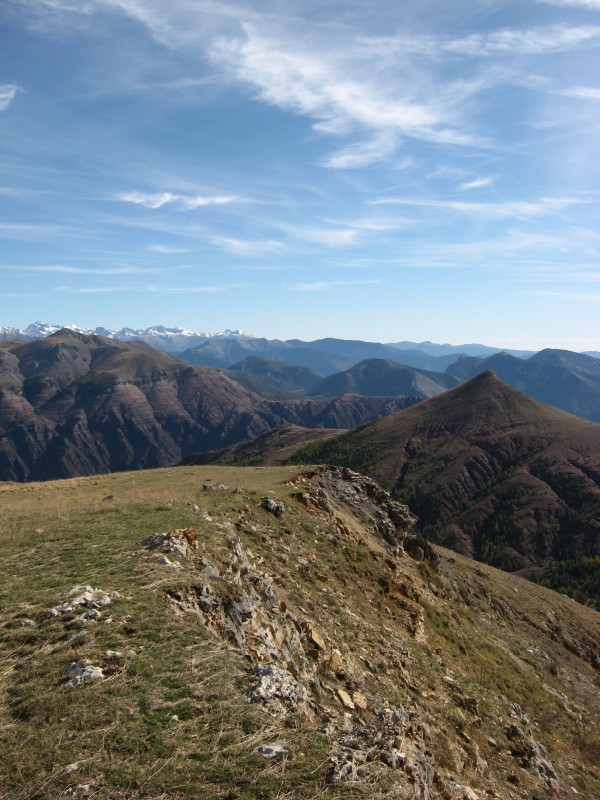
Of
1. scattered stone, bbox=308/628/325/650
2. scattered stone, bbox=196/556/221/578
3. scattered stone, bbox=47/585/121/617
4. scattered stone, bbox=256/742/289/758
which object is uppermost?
scattered stone, bbox=256/742/289/758

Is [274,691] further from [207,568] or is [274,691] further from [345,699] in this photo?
[207,568]

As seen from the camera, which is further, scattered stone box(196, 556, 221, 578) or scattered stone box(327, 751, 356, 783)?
scattered stone box(196, 556, 221, 578)

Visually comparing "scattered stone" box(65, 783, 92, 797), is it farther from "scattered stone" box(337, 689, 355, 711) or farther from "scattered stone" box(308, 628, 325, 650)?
"scattered stone" box(308, 628, 325, 650)

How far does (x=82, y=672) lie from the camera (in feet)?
37.1

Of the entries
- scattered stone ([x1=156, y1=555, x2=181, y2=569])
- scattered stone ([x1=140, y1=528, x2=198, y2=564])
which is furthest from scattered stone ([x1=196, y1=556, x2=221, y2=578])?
scattered stone ([x1=156, y1=555, x2=181, y2=569])

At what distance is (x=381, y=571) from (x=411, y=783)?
Result: 2275 centimetres

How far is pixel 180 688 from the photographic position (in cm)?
1119

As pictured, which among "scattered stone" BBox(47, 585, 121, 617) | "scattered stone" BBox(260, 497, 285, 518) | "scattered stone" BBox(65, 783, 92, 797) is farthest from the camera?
"scattered stone" BBox(260, 497, 285, 518)

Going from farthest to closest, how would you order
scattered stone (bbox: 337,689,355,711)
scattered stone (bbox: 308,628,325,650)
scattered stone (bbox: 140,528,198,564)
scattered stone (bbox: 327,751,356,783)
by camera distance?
scattered stone (bbox: 308,628,325,650)
scattered stone (bbox: 140,528,198,564)
scattered stone (bbox: 337,689,355,711)
scattered stone (bbox: 327,751,356,783)

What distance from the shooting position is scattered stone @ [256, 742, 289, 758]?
9.35 meters

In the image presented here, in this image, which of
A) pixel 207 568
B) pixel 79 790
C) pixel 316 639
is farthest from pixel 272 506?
pixel 79 790

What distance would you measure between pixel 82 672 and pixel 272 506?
825 inches

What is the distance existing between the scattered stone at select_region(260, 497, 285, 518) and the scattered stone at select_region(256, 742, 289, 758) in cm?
2222

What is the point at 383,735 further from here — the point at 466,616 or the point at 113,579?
the point at 466,616
